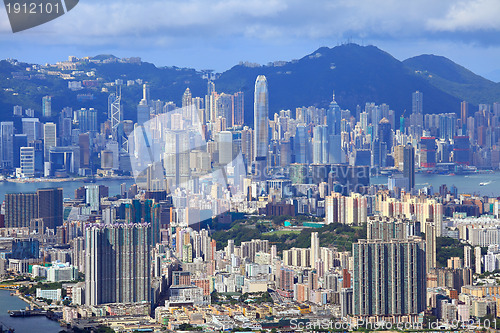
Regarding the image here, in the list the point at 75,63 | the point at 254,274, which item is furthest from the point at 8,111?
the point at 254,274

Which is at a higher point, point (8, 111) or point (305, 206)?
point (8, 111)

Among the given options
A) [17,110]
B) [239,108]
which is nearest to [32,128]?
[17,110]

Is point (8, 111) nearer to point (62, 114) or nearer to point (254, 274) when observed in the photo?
point (62, 114)

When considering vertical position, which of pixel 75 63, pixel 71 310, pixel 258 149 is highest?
pixel 75 63

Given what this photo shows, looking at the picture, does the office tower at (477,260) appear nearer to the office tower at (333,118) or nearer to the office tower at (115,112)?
the office tower at (115,112)

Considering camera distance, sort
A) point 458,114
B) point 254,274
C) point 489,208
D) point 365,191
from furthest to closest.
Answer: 1. point 458,114
2. point 365,191
3. point 489,208
4. point 254,274

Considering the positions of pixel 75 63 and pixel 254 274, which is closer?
pixel 254 274

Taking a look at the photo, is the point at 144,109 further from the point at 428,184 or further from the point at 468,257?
the point at 468,257
